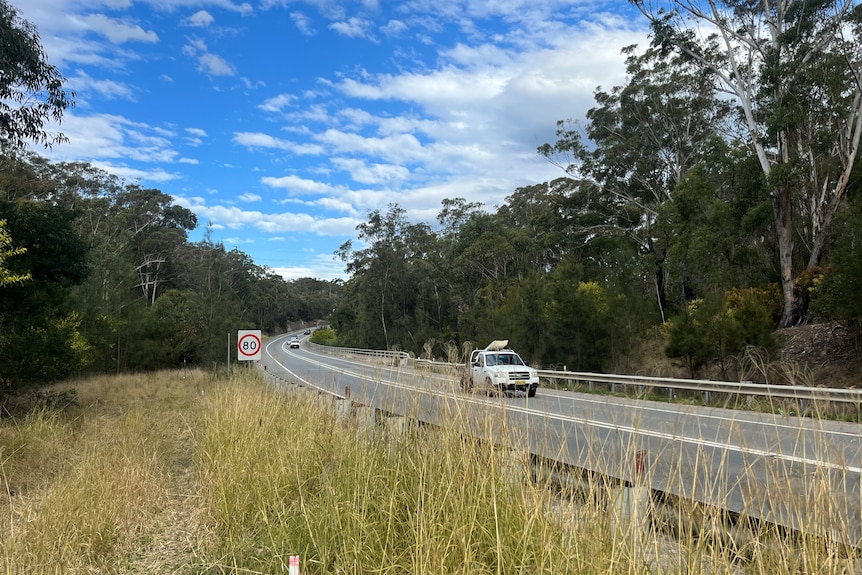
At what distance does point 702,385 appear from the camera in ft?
53.9

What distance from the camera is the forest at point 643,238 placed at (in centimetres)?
1527

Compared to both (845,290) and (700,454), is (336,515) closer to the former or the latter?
(700,454)

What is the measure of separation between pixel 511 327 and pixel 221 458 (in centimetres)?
2526

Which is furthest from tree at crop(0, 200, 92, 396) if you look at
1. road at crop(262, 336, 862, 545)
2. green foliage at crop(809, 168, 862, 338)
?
green foliage at crop(809, 168, 862, 338)

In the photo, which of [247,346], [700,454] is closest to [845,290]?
[700,454]

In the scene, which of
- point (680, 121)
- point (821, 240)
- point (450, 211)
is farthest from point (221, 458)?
point (450, 211)

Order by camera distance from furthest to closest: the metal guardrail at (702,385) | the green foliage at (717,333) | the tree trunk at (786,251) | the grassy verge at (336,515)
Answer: the tree trunk at (786,251)
the green foliage at (717,333)
the metal guardrail at (702,385)
the grassy verge at (336,515)

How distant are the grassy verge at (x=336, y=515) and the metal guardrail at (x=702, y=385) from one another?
28.3 inches

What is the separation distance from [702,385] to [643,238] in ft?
82.3

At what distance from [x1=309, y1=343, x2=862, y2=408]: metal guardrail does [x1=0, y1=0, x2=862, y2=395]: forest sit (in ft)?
3.41

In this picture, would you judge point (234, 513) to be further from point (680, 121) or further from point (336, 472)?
point (680, 121)

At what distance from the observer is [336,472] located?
16.0 feet

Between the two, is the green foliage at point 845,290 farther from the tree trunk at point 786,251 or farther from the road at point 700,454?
the road at point 700,454

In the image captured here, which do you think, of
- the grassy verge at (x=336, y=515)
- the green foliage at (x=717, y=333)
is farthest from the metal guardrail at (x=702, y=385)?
the green foliage at (x=717, y=333)
